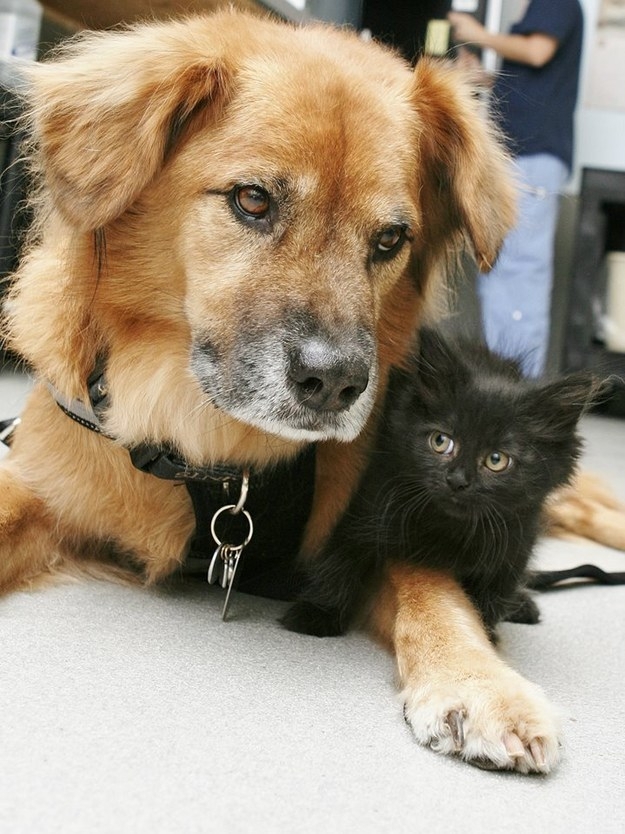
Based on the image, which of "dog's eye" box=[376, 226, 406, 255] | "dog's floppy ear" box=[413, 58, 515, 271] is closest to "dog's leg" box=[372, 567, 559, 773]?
"dog's eye" box=[376, 226, 406, 255]

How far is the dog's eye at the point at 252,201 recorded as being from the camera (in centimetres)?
129

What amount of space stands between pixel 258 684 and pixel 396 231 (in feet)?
2.44

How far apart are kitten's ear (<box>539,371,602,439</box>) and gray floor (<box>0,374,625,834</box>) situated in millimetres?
402

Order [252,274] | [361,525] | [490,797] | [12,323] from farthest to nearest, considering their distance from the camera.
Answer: [12,323], [361,525], [252,274], [490,797]

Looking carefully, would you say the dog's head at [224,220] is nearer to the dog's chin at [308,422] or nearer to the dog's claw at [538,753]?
the dog's chin at [308,422]

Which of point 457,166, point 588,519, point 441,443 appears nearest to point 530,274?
point 588,519

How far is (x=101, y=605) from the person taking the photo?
4.63ft

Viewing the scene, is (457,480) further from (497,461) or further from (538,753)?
(538,753)

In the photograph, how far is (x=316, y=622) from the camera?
1.42 m

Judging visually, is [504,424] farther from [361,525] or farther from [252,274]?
[252,274]

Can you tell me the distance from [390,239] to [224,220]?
29cm

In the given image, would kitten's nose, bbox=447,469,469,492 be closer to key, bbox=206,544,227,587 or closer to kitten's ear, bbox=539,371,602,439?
kitten's ear, bbox=539,371,602,439

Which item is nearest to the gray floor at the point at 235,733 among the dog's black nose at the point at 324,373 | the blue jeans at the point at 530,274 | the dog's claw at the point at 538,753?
the dog's claw at the point at 538,753

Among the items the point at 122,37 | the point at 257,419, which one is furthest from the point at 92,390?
the point at 122,37
